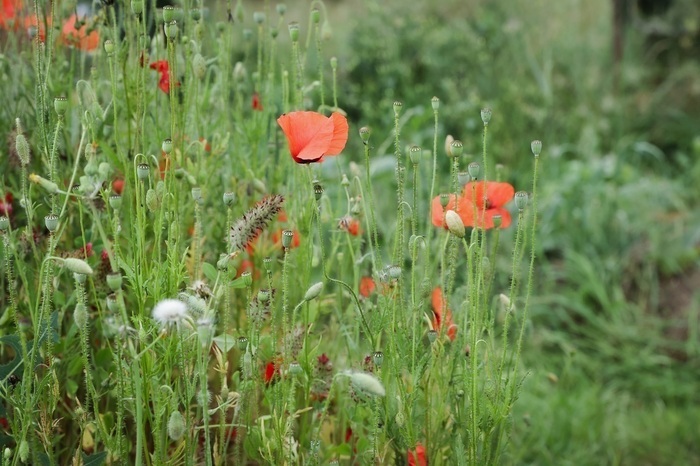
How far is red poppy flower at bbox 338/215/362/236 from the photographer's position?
148 centimetres

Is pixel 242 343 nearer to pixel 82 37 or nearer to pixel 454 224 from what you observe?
pixel 454 224

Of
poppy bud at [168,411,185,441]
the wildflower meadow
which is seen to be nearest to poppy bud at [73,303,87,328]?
the wildflower meadow

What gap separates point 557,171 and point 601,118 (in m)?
0.94

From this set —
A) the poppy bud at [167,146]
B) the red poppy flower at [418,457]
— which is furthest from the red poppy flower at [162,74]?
the red poppy flower at [418,457]

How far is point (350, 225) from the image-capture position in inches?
63.5

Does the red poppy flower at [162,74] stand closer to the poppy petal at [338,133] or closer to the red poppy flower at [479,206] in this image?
the poppy petal at [338,133]

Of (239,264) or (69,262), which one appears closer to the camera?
(69,262)

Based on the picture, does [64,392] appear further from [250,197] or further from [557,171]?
[557,171]

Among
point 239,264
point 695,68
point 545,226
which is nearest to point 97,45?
point 239,264

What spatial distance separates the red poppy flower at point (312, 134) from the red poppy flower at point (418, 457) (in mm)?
436

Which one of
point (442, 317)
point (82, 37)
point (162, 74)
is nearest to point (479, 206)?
point (442, 317)

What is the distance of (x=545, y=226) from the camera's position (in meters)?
3.79

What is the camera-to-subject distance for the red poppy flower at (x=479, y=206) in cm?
132

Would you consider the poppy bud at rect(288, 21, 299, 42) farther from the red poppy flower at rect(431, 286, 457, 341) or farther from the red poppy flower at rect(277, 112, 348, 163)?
the red poppy flower at rect(431, 286, 457, 341)
